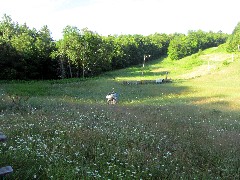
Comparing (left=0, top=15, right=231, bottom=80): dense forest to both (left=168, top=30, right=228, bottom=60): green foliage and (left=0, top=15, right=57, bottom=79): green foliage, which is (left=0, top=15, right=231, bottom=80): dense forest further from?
(left=168, top=30, right=228, bottom=60): green foliage

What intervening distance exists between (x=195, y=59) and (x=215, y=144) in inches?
4008

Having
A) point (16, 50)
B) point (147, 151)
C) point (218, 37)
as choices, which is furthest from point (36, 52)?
point (218, 37)

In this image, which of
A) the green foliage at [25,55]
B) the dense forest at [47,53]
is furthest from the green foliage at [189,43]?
the green foliage at [25,55]

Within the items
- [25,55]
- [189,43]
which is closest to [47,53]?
[25,55]

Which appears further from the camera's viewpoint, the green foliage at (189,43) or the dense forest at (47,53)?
the green foliage at (189,43)

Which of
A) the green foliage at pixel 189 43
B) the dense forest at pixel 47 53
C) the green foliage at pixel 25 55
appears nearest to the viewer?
the green foliage at pixel 25 55

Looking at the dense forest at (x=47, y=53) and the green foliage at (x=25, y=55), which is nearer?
the green foliage at (x=25, y=55)

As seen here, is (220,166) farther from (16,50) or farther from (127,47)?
(127,47)

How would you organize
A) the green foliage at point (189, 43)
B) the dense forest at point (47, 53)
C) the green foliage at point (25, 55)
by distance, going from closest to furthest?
the green foliage at point (25, 55) → the dense forest at point (47, 53) → the green foliage at point (189, 43)

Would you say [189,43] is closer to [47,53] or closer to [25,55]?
[47,53]

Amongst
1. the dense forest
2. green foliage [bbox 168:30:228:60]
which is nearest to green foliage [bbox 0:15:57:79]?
the dense forest

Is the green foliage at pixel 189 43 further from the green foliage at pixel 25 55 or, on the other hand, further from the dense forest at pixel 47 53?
the green foliage at pixel 25 55

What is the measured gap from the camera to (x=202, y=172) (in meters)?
7.85

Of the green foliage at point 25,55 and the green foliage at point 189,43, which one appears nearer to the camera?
the green foliage at point 25,55
